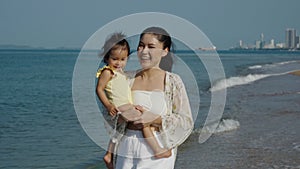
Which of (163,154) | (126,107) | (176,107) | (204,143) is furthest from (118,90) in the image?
(204,143)

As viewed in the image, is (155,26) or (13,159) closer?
(155,26)

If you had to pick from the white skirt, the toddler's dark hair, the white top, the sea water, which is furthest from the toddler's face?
the sea water

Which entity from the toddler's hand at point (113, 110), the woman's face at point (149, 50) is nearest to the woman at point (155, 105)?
the woman's face at point (149, 50)

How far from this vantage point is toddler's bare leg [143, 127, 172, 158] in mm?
2980

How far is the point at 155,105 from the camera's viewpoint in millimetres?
2965

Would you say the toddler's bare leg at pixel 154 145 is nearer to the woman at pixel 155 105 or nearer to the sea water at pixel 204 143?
the woman at pixel 155 105

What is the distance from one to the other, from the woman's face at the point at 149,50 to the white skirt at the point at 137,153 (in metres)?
0.42

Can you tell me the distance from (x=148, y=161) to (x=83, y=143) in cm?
689

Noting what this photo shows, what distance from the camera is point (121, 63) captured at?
3.04 m

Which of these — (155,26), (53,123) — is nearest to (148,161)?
(155,26)

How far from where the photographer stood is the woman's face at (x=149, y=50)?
298cm

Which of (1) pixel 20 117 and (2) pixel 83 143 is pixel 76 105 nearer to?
(2) pixel 83 143

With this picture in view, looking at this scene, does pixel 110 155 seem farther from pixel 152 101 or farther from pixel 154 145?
pixel 152 101

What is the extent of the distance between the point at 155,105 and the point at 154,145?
24 centimetres
